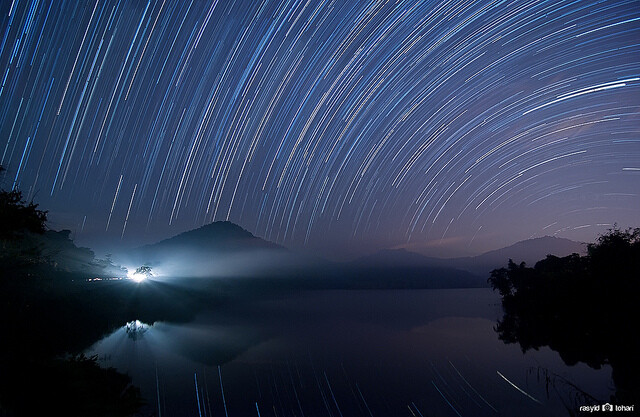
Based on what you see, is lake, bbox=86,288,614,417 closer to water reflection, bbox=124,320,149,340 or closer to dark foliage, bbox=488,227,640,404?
water reflection, bbox=124,320,149,340

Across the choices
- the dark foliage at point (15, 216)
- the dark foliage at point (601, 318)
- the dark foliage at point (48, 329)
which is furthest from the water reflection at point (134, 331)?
the dark foliage at point (601, 318)

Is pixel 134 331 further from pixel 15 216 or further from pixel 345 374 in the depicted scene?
pixel 15 216

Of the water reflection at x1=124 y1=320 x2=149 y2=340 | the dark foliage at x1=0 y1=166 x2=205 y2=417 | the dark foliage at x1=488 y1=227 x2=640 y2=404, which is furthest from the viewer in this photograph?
the water reflection at x1=124 y1=320 x2=149 y2=340

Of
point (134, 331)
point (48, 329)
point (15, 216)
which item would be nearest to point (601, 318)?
point (15, 216)

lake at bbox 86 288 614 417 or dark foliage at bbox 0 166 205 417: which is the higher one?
dark foliage at bbox 0 166 205 417

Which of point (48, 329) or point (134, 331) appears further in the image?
point (134, 331)

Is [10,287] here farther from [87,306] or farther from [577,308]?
[577,308]

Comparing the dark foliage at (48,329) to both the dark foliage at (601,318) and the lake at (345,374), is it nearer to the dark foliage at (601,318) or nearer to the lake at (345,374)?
the lake at (345,374)

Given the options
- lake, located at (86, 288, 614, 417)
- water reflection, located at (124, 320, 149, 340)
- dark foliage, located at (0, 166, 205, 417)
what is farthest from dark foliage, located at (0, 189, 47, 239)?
water reflection, located at (124, 320, 149, 340)
